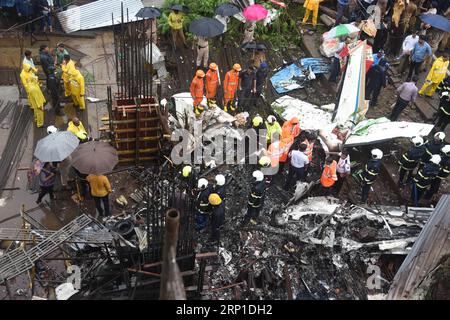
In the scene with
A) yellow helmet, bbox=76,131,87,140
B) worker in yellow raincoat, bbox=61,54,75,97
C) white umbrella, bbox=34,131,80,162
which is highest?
worker in yellow raincoat, bbox=61,54,75,97

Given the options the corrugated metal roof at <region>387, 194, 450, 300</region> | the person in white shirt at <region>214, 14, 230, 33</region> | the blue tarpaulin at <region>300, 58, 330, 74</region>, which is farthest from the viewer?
the person in white shirt at <region>214, 14, 230, 33</region>

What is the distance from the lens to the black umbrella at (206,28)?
43.8ft

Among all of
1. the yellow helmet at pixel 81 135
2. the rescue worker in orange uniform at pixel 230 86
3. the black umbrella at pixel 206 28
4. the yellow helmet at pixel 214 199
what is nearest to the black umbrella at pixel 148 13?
the black umbrella at pixel 206 28

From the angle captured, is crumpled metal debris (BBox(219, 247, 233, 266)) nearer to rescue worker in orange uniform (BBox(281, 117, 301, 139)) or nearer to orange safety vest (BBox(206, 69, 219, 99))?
rescue worker in orange uniform (BBox(281, 117, 301, 139))

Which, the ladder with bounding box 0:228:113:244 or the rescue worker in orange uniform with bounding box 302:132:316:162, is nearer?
the ladder with bounding box 0:228:113:244

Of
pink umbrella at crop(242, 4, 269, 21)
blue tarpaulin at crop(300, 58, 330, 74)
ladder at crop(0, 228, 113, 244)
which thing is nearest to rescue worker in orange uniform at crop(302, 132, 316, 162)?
blue tarpaulin at crop(300, 58, 330, 74)

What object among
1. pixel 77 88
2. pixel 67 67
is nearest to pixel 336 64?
pixel 77 88

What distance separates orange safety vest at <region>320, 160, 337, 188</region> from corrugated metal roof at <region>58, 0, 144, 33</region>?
346 inches

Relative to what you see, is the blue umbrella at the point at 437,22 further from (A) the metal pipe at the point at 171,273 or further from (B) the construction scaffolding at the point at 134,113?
(A) the metal pipe at the point at 171,273

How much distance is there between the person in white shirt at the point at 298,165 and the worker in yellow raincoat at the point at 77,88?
594 centimetres

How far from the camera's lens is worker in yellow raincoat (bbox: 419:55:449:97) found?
13726 mm

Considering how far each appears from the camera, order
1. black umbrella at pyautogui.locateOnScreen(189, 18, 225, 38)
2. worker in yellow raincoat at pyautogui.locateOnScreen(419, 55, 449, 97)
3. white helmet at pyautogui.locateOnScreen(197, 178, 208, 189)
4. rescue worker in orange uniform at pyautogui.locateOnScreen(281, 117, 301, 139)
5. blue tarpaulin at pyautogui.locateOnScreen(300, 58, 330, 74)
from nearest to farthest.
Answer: white helmet at pyautogui.locateOnScreen(197, 178, 208, 189) < rescue worker in orange uniform at pyautogui.locateOnScreen(281, 117, 301, 139) < black umbrella at pyautogui.locateOnScreen(189, 18, 225, 38) < worker in yellow raincoat at pyautogui.locateOnScreen(419, 55, 449, 97) < blue tarpaulin at pyautogui.locateOnScreen(300, 58, 330, 74)

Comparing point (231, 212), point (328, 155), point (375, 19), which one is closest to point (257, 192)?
point (231, 212)
